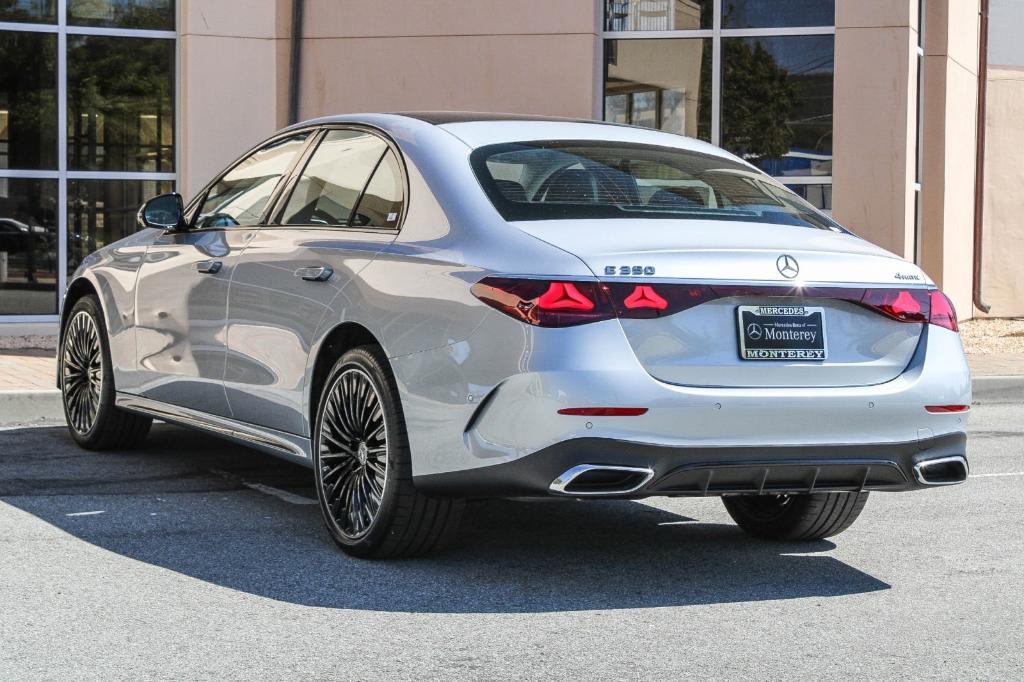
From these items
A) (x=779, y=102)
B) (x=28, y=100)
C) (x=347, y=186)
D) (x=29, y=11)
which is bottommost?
(x=347, y=186)

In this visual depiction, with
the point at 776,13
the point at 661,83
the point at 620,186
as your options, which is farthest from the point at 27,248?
the point at 620,186

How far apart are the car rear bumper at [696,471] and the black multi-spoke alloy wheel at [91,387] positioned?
3.21m

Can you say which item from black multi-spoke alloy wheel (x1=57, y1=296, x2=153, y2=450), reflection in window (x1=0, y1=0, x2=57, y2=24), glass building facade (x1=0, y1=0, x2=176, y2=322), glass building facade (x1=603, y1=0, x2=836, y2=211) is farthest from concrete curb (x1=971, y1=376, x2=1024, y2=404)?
reflection in window (x1=0, y1=0, x2=57, y2=24)

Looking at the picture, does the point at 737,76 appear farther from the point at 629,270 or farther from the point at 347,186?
the point at 629,270

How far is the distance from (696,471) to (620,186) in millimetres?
1213

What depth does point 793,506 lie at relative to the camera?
6320mm

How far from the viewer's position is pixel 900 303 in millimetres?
5434

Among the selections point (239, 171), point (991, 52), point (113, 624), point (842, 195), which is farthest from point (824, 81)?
point (113, 624)

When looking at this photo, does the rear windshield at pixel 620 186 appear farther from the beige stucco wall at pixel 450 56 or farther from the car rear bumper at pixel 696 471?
the beige stucco wall at pixel 450 56

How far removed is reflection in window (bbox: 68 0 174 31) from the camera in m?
15.0

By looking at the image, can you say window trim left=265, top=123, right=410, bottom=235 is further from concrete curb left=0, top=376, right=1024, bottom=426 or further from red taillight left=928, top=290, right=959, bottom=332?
concrete curb left=0, top=376, right=1024, bottom=426

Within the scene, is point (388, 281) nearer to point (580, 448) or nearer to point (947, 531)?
point (580, 448)

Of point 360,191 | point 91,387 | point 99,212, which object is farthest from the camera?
point 99,212

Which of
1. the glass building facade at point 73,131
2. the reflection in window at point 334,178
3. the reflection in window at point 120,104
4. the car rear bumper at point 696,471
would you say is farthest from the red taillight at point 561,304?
the reflection in window at point 120,104
